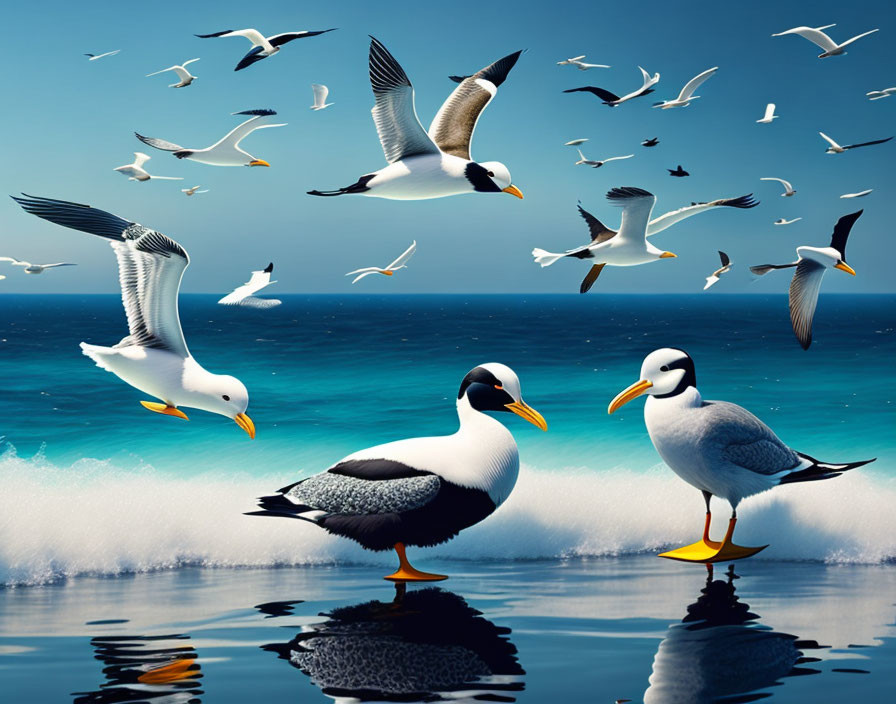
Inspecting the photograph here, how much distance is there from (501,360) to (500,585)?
3251 centimetres

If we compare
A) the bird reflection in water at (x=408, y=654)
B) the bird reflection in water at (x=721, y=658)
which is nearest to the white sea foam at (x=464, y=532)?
the bird reflection in water at (x=408, y=654)

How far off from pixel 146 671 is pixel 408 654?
58.1 inches

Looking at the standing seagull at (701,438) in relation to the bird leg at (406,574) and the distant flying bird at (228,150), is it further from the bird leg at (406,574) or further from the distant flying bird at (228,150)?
the distant flying bird at (228,150)

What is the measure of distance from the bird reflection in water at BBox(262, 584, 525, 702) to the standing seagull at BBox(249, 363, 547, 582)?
0.55 m

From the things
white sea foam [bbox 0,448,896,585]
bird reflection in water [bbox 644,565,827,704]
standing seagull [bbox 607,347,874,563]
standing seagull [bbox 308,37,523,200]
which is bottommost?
bird reflection in water [bbox 644,565,827,704]

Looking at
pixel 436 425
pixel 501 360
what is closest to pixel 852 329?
pixel 501 360

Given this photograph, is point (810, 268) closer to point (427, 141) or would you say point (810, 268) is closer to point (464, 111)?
point (464, 111)

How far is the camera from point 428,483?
6.96m

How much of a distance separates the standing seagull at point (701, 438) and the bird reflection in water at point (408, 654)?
2.34 meters

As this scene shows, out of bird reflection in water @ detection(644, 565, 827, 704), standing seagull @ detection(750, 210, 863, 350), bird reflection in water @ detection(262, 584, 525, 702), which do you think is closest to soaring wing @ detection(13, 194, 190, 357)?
bird reflection in water @ detection(262, 584, 525, 702)

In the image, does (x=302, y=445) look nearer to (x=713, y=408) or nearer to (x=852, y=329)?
(x=713, y=408)

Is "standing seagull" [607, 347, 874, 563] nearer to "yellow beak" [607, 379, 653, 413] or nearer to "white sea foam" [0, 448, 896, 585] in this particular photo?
"yellow beak" [607, 379, 653, 413]

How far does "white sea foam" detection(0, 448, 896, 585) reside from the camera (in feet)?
27.3

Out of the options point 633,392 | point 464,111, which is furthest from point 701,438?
point 464,111
